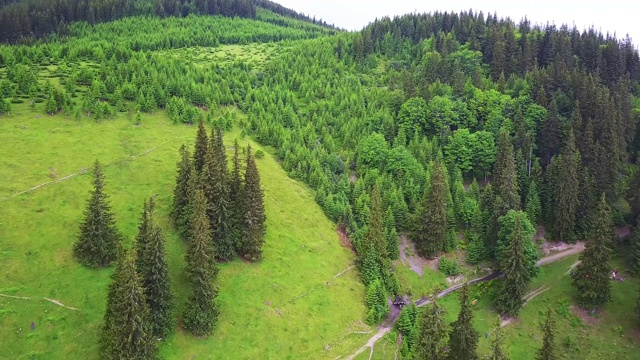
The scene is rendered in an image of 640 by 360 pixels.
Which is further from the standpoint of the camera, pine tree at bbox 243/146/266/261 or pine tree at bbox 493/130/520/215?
pine tree at bbox 493/130/520/215

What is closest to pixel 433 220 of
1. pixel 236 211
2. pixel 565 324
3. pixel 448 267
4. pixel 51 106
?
pixel 448 267

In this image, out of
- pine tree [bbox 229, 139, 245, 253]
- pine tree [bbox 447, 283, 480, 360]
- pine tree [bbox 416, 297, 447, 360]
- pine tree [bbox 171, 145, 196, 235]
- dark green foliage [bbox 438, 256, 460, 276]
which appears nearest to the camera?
pine tree [bbox 416, 297, 447, 360]

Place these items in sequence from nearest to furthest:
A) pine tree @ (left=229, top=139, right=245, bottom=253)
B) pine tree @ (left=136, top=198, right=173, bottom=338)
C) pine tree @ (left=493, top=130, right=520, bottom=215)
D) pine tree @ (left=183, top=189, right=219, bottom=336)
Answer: pine tree @ (left=136, top=198, right=173, bottom=338), pine tree @ (left=183, top=189, right=219, bottom=336), pine tree @ (left=229, top=139, right=245, bottom=253), pine tree @ (left=493, top=130, right=520, bottom=215)

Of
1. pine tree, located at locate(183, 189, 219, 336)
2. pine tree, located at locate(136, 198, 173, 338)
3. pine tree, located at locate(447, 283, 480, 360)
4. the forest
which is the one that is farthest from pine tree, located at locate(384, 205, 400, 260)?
pine tree, located at locate(136, 198, 173, 338)

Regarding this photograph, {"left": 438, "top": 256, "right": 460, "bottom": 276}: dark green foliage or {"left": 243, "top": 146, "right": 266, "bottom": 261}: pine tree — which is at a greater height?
{"left": 243, "top": 146, "right": 266, "bottom": 261}: pine tree

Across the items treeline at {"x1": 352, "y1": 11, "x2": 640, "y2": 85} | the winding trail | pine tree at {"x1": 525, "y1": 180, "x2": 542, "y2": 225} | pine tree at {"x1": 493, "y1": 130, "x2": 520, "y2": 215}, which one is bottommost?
the winding trail

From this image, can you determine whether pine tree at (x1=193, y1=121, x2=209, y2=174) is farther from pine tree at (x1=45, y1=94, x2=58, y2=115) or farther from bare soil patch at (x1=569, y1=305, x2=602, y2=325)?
bare soil patch at (x1=569, y1=305, x2=602, y2=325)

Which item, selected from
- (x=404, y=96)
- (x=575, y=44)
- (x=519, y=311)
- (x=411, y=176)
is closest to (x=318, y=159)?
(x=411, y=176)
